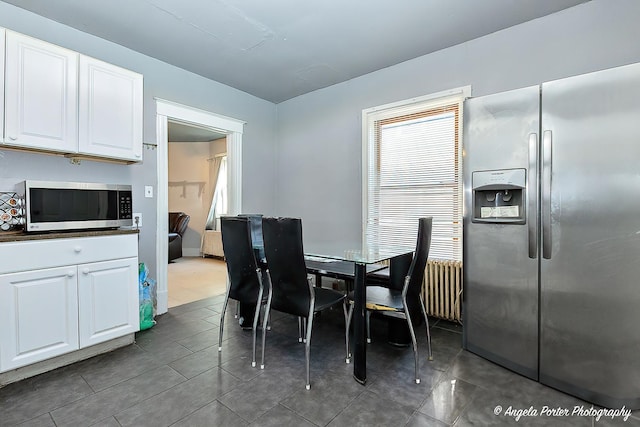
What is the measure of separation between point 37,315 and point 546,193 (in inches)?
129

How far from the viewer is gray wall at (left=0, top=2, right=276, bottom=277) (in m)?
2.32

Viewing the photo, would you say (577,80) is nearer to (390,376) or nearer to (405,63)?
(405,63)

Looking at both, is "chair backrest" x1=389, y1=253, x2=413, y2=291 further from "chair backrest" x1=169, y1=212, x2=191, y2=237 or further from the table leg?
"chair backrest" x1=169, y1=212, x2=191, y2=237

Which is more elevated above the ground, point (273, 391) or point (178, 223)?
point (178, 223)

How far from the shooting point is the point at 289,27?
2523 mm

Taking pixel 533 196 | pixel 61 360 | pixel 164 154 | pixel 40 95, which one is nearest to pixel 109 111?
pixel 40 95

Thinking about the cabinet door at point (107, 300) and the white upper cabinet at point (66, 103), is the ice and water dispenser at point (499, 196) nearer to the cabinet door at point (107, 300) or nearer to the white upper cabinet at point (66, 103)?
the cabinet door at point (107, 300)

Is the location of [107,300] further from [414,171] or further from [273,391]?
[414,171]

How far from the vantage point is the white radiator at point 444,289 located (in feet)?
9.23

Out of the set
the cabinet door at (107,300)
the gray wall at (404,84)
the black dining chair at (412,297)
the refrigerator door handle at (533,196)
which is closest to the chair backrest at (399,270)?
the black dining chair at (412,297)

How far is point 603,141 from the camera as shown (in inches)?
66.9

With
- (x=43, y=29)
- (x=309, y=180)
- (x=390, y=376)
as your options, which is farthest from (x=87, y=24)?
(x=390, y=376)

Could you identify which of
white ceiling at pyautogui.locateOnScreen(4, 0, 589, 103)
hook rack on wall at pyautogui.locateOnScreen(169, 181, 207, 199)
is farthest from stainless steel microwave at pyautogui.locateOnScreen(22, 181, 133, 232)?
hook rack on wall at pyautogui.locateOnScreen(169, 181, 207, 199)

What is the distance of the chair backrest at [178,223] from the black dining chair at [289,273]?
5.10 m
